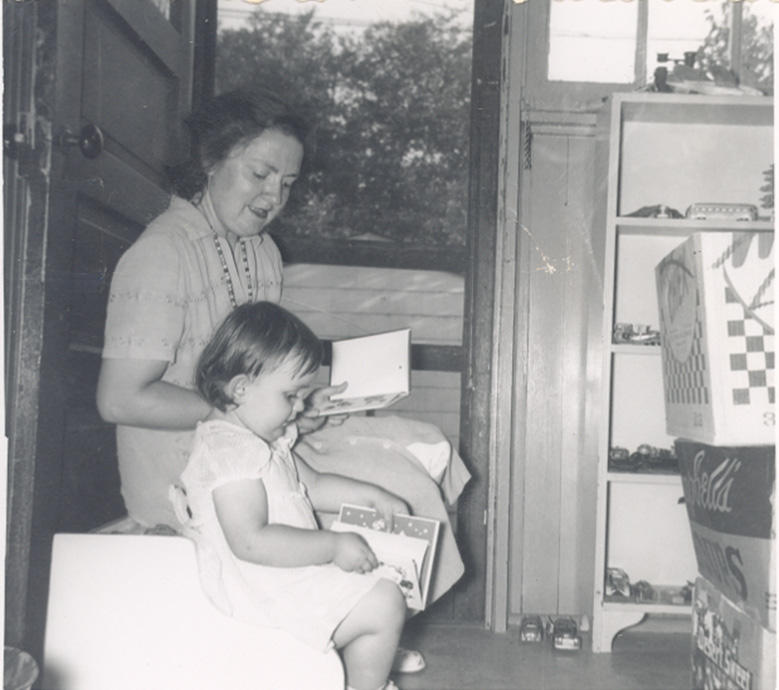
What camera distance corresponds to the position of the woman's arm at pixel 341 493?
122 centimetres

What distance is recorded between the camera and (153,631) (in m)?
1.08

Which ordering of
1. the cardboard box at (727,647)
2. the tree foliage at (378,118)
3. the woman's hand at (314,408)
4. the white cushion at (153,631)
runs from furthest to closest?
the tree foliage at (378,118)
the woman's hand at (314,408)
the cardboard box at (727,647)
the white cushion at (153,631)

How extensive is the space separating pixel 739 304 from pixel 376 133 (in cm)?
123

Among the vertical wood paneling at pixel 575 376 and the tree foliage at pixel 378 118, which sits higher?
the tree foliage at pixel 378 118

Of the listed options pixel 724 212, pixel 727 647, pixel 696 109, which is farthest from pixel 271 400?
pixel 696 109

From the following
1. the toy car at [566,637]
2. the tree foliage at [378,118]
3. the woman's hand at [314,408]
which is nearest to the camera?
the woman's hand at [314,408]

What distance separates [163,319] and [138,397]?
130 millimetres

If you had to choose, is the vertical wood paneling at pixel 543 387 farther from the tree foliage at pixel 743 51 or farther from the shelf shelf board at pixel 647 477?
the tree foliage at pixel 743 51

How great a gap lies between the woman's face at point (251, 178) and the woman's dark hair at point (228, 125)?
0.04ft

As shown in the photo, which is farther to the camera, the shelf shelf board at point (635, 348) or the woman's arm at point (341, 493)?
the shelf shelf board at point (635, 348)

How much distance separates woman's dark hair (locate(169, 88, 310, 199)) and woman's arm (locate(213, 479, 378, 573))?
58 centimetres

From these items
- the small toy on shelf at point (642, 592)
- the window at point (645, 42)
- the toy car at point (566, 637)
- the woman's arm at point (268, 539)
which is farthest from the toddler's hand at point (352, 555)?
the window at point (645, 42)

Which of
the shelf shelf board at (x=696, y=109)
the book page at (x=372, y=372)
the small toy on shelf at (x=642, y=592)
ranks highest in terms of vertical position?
the shelf shelf board at (x=696, y=109)

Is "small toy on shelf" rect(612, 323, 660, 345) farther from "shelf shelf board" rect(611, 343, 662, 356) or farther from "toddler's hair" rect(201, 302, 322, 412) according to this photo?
"toddler's hair" rect(201, 302, 322, 412)
